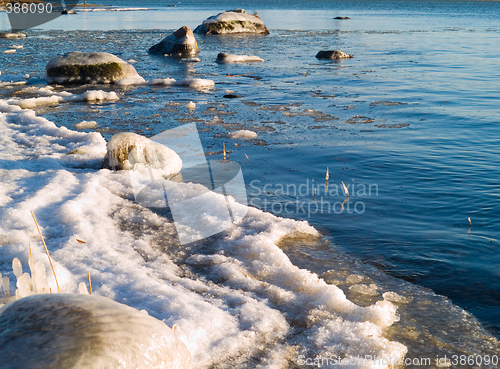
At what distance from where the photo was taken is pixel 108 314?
229 centimetres

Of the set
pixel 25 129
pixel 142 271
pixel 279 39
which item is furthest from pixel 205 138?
pixel 279 39

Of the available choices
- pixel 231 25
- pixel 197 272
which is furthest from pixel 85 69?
pixel 231 25

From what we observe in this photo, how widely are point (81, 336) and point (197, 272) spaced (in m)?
2.07

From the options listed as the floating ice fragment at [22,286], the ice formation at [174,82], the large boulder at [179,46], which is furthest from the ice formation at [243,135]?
the large boulder at [179,46]

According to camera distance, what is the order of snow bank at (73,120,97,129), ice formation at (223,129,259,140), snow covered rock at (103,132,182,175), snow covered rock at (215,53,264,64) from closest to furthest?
snow covered rock at (103,132,182,175)
ice formation at (223,129,259,140)
snow bank at (73,120,97,129)
snow covered rock at (215,53,264,64)

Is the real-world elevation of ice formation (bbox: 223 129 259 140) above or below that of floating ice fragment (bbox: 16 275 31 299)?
above

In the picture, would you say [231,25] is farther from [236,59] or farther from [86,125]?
[86,125]

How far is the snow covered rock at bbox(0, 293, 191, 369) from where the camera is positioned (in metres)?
2.03

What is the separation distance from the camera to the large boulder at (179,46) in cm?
2127

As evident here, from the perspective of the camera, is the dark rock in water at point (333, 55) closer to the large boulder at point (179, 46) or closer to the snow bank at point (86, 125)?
the large boulder at point (179, 46)

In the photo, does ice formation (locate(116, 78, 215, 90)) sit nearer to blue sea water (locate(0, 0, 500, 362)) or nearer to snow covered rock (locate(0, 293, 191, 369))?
blue sea water (locate(0, 0, 500, 362))

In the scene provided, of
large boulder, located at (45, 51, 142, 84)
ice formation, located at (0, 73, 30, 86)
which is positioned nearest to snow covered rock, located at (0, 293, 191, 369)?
large boulder, located at (45, 51, 142, 84)

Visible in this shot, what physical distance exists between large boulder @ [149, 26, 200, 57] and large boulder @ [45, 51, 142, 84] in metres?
7.67

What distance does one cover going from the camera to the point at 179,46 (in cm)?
2127
